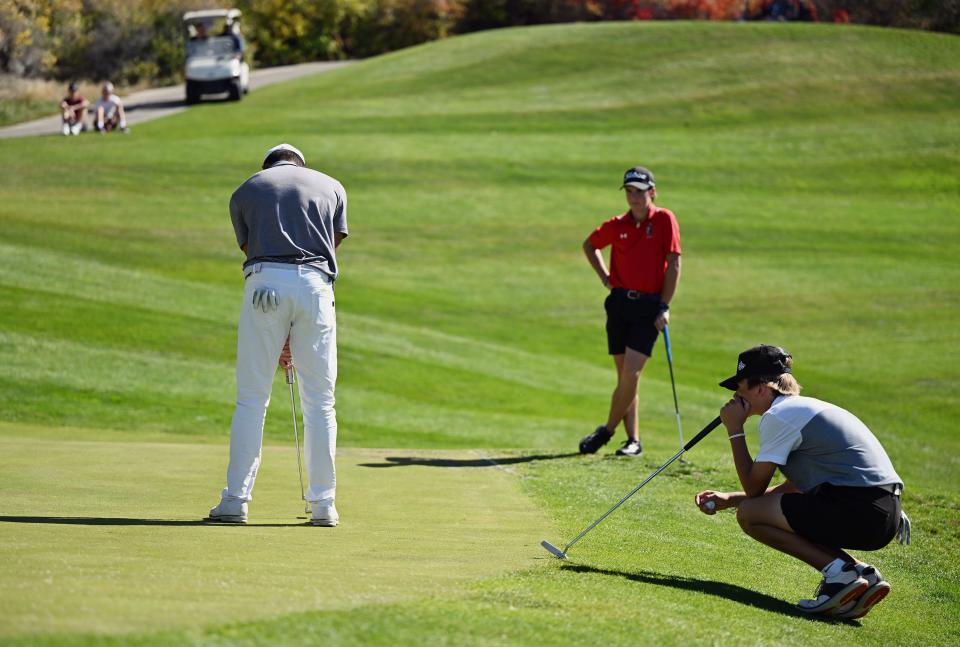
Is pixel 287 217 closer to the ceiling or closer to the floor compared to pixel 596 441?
closer to the ceiling

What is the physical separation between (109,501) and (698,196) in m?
30.8

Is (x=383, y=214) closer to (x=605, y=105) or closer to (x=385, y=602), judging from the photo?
(x=605, y=105)

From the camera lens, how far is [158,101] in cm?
4647

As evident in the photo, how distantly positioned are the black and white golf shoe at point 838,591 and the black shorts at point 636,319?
4739 mm

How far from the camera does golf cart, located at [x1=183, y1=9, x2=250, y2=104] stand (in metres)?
42.6

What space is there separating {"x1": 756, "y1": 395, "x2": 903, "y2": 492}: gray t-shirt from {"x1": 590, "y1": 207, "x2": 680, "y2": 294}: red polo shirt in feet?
14.8

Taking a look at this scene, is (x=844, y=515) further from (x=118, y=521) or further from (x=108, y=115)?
(x=108, y=115)

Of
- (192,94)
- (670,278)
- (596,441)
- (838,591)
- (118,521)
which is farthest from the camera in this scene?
(192,94)

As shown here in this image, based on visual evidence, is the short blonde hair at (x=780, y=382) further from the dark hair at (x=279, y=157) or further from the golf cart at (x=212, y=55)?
the golf cart at (x=212, y=55)

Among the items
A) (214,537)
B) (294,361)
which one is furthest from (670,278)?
(214,537)

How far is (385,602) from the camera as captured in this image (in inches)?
191

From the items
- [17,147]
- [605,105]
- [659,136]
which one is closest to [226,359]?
[17,147]

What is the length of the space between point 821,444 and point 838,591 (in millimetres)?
754

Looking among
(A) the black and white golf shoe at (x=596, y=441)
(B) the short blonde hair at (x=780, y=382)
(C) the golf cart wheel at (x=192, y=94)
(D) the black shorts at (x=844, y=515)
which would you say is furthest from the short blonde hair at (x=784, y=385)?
(C) the golf cart wheel at (x=192, y=94)
